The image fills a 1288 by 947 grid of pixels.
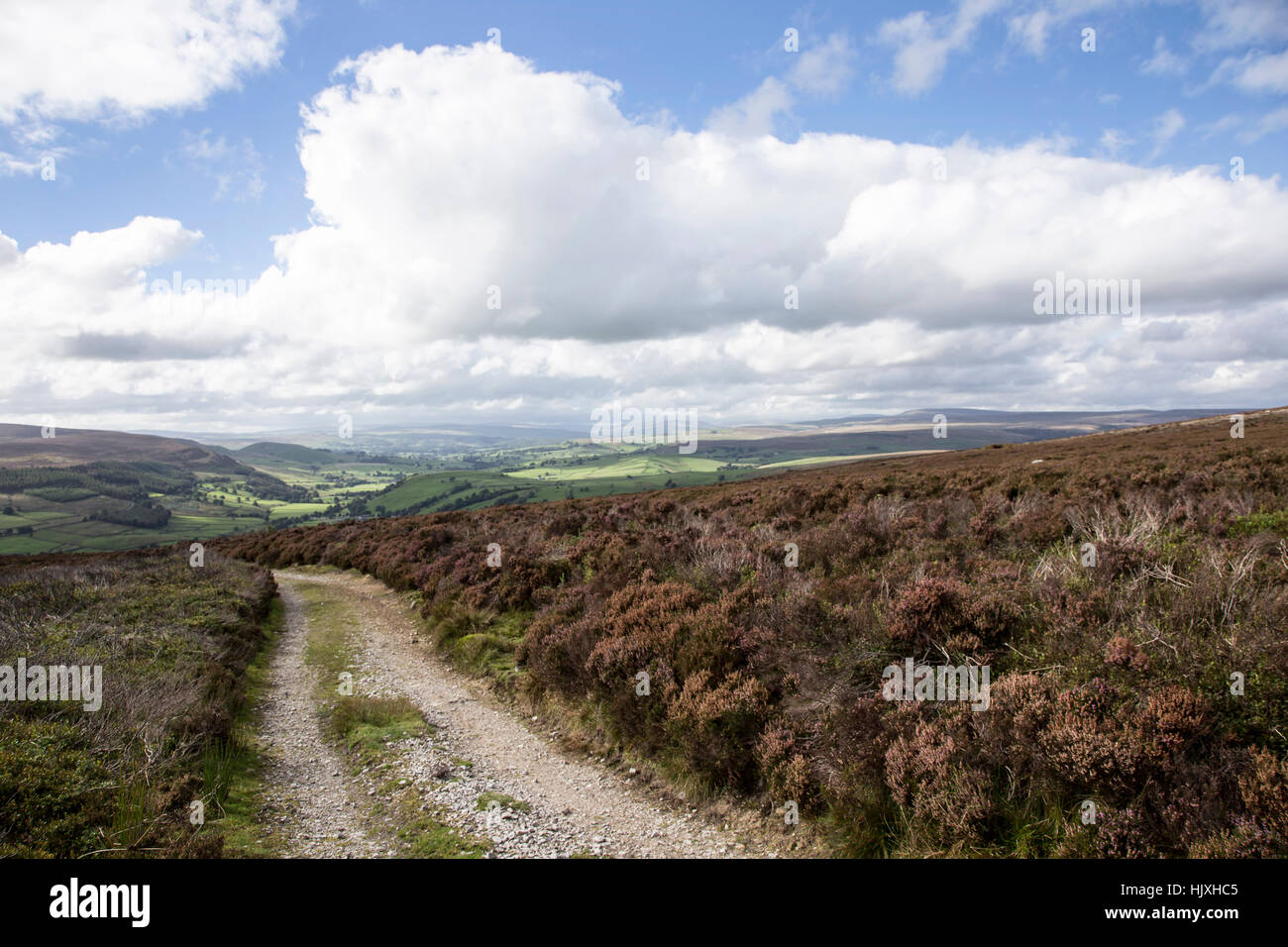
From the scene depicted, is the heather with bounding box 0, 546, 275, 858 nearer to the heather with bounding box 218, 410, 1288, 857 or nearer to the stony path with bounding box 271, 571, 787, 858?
the stony path with bounding box 271, 571, 787, 858

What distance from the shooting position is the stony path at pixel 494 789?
5629 mm

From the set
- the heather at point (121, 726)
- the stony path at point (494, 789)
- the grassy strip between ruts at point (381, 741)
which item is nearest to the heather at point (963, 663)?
the stony path at point (494, 789)

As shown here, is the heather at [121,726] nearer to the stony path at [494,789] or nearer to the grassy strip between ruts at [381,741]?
the stony path at [494,789]

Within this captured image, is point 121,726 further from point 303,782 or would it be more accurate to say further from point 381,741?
point 381,741

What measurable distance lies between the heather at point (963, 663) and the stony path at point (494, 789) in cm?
60

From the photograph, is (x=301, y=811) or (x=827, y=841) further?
(x=301, y=811)

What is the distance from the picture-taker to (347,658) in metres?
12.9

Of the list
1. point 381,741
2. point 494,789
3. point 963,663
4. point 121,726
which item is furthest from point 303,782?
point 963,663

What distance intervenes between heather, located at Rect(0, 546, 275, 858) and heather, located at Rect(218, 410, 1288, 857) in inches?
180

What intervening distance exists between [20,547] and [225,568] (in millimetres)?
107787

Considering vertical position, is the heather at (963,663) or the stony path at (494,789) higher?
the heather at (963,663)

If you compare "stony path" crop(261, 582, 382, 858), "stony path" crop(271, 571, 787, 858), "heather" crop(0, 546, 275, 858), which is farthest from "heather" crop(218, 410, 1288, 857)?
"heather" crop(0, 546, 275, 858)
